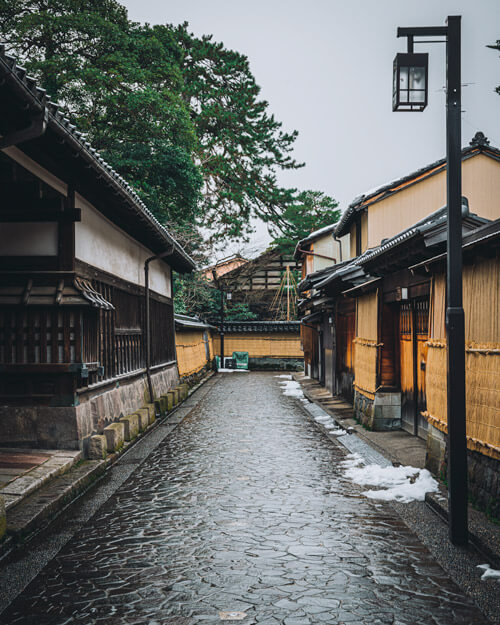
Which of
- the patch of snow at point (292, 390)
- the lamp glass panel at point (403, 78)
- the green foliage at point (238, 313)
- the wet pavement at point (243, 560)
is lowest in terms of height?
the patch of snow at point (292, 390)

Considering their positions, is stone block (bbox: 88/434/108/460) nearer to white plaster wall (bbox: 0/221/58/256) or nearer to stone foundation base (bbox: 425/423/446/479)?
white plaster wall (bbox: 0/221/58/256)

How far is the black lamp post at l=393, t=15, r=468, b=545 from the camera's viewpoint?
6.12m

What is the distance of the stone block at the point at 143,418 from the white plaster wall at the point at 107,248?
3624 mm

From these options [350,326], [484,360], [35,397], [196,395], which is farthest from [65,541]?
[196,395]

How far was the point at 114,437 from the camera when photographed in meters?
11.1

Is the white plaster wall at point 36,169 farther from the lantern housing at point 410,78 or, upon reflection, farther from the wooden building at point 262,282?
the wooden building at point 262,282

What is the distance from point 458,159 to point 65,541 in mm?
6258

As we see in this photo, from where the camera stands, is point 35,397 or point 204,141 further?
point 204,141

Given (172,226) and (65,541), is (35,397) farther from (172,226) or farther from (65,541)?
(172,226)

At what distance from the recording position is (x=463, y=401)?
6152mm

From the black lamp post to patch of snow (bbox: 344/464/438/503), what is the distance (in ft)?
6.30

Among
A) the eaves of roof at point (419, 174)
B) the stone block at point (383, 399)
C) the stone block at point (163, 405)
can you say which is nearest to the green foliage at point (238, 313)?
the eaves of roof at point (419, 174)

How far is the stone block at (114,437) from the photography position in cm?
1103

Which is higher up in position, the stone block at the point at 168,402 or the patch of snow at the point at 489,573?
the patch of snow at the point at 489,573
